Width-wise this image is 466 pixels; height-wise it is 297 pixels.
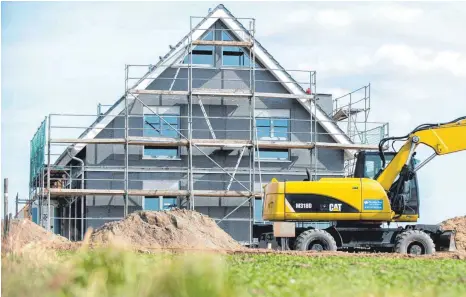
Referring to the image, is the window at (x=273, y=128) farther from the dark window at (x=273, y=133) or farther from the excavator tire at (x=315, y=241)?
the excavator tire at (x=315, y=241)

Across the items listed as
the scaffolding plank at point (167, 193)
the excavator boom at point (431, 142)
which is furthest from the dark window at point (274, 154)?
the excavator boom at point (431, 142)

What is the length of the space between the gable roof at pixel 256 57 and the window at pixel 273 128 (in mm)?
1027

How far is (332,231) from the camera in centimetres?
2483

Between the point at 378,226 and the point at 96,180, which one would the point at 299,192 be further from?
the point at 96,180

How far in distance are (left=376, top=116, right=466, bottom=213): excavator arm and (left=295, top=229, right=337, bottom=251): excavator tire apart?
210cm

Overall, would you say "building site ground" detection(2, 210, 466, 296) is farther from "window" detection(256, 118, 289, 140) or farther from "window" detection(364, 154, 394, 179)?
"window" detection(256, 118, 289, 140)

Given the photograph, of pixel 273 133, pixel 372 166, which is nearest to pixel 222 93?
pixel 273 133

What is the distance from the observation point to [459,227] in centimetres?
3528

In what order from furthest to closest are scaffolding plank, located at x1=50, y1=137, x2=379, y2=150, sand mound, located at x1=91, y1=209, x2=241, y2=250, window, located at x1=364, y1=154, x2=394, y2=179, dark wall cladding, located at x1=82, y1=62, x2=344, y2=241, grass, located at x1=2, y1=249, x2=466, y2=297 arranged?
dark wall cladding, located at x1=82, y1=62, x2=344, y2=241 → scaffolding plank, located at x1=50, y1=137, x2=379, y2=150 → sand mound, located at x1=91, y1=209, x2=241, y2=250 → window, located at x1=364, y1=154, x2=394, y2=179 → grass, located at x1=2, y1=249, x2=466, y2=297

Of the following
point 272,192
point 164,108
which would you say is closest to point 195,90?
point 164,108

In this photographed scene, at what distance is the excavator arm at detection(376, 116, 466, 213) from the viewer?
81.0ft

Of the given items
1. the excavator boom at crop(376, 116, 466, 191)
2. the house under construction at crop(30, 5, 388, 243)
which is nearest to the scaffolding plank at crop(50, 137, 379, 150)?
the house under construction at crop(30, 5, 388, 243)

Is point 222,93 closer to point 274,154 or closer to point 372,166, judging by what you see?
point 274,154

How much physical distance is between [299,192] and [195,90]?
38.3ft
